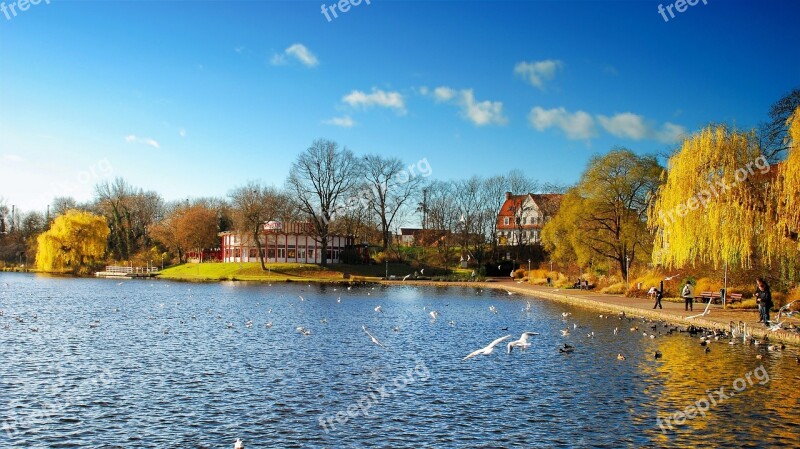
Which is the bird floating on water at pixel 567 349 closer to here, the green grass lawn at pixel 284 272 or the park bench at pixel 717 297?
the park bench at pixel 717 297

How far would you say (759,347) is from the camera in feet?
80.9

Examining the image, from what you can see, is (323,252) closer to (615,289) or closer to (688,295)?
(615,289)

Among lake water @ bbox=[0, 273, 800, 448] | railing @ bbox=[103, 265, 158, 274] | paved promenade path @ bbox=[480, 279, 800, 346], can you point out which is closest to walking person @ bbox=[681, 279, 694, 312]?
paved promenade path @ bbox=[480, 279, 800, 346]

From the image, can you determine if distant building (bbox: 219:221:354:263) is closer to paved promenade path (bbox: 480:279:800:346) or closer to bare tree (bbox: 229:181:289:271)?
bare tree (bbox: 229:181:289:271)

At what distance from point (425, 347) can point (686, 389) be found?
10474 mm

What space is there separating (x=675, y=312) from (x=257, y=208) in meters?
58.4

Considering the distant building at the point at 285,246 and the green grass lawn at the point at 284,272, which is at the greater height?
the distant building at the point at 285,246

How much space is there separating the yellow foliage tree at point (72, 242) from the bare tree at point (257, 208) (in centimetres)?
2290

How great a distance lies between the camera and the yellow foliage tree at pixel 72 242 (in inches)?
3511

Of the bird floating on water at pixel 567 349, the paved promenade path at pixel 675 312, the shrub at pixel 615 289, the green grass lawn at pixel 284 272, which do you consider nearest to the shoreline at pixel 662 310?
the paved promenade path at pixel 675 312

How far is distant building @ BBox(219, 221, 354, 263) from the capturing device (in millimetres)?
89750

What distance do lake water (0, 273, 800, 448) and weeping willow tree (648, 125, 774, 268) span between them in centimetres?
538

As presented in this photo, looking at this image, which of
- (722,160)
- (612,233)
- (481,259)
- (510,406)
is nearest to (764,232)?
(722,160)

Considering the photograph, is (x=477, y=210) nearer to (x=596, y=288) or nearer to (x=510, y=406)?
(x=596, y=288)
